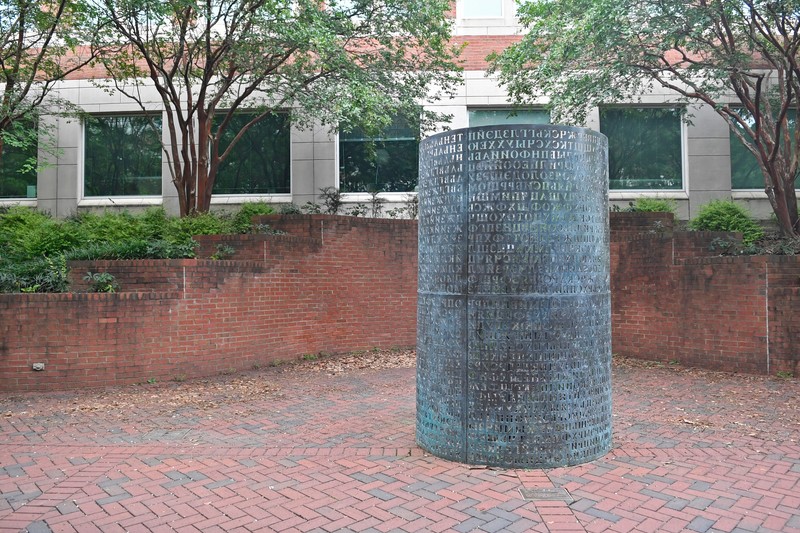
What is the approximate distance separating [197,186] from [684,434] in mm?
10381

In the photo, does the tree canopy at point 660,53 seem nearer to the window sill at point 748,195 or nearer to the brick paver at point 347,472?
the window sill at point 748,195

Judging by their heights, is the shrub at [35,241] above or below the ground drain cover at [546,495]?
above

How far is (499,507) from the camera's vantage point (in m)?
4.12

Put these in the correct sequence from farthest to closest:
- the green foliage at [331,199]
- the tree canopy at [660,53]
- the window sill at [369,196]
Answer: the window sill at [369,196] < the green foliage at [331,199] < the tree canopy at [660,53]

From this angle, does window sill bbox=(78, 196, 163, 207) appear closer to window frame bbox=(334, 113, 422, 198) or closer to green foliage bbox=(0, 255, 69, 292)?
window frame bbox=(334, 113, 422, 198)

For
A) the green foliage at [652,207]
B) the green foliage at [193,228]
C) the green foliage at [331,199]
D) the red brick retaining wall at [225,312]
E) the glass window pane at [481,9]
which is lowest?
the red brick retaining wall at [225,312]

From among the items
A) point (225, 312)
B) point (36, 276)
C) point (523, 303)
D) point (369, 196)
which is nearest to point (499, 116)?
point (369, 196)

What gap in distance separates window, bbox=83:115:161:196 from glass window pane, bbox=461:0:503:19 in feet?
27.9

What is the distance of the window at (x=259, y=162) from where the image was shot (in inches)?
619

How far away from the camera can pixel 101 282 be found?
863cm

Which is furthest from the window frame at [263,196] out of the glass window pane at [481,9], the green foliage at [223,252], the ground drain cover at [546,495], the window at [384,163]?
the ground drain cover at [546,495]

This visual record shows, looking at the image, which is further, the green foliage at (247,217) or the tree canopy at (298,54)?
the green foliage at (247,217)

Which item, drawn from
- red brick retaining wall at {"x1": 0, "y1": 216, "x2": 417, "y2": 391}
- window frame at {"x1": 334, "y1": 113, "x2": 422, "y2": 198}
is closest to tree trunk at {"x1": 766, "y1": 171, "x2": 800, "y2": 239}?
red brick retaining wall at {"x1": 0, "y1": 216, "x2": 417, "y2": 391}

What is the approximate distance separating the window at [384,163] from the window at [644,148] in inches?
196
